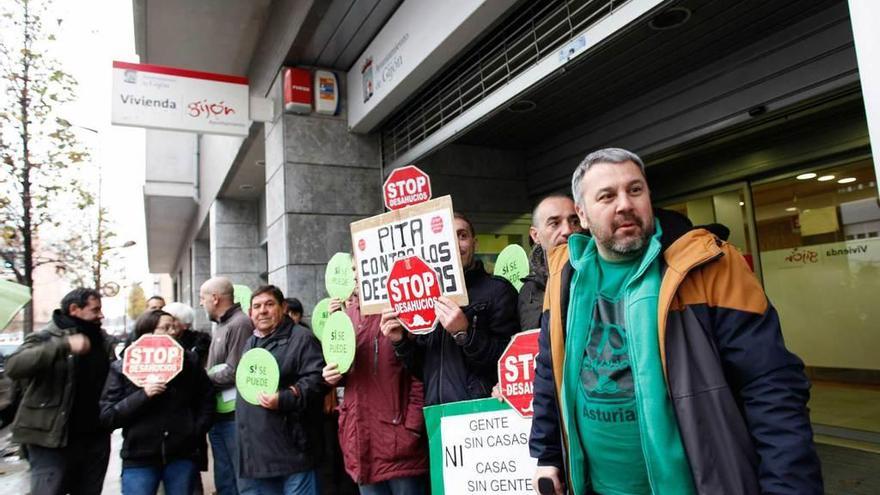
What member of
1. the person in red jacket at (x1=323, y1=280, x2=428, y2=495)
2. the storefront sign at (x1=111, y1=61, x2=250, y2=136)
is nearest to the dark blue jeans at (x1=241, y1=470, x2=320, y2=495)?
the person in red jacket at (x1=323, y1=280, x2=428, y2=495)

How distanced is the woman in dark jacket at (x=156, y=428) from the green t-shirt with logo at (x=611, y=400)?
2897 millimetres

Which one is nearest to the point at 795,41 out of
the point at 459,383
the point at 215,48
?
the point at 459,383

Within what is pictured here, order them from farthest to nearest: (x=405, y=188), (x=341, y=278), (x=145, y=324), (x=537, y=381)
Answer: (x=145, y=324), (x=341, y=278), (x=405, y=188), (x=537, y=381)

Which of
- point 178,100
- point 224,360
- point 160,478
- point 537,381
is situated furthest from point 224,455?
point 178,100

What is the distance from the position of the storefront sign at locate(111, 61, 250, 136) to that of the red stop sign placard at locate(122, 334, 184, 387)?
3.18 meters

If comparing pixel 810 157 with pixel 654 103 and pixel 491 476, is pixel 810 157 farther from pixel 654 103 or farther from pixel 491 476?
pixel 491 476

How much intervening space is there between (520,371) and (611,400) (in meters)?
0.80

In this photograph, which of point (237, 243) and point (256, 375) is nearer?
point (256, 375)

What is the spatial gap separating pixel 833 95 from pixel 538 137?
3.52 meters

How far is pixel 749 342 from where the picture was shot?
1.50 meters

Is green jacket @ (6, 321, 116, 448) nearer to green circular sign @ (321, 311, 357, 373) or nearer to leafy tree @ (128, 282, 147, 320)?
green circular sign @ (321, 311, 357, 373)

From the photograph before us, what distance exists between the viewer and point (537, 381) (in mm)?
2029

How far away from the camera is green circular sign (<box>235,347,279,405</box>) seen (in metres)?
3.24

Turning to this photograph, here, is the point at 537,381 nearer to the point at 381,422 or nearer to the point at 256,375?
the point at 381,422
